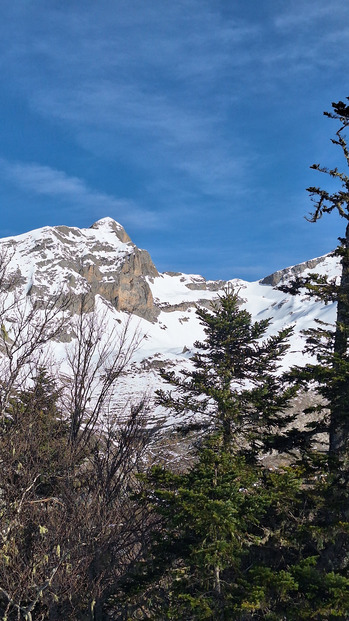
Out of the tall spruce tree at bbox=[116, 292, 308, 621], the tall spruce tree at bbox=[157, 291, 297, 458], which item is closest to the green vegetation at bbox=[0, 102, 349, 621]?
the tall spruce tree at bbox=[116, 292, 308, 621]

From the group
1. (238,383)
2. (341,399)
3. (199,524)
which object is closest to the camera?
(199,524)

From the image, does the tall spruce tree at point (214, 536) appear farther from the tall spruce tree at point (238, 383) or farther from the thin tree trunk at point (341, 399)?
the tall spruce tree at point (238, 383)

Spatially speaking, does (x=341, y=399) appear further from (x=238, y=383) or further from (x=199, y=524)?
(x=238, y=383)

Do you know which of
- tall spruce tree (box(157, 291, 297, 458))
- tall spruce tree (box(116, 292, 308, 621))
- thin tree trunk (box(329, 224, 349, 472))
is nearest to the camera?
tall spruce tree (box(116, 292, 308, 621))

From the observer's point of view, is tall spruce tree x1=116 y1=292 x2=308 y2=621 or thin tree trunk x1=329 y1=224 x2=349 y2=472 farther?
thin tree trunk x1=329 y1=224 x2=349 y2=472

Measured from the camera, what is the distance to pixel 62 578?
862cm

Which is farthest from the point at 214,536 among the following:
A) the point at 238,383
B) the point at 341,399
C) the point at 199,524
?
the point at 238,383

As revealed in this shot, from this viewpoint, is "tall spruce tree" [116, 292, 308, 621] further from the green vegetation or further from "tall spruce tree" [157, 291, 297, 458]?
"tall spruce tree" [157, 291, 297, 458]

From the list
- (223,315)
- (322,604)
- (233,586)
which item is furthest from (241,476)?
(223,315)

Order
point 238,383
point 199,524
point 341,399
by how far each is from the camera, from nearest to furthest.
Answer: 1. point 199,524
2. point 341,399
3. point 238,383

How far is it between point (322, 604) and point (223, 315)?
1024 centimetres

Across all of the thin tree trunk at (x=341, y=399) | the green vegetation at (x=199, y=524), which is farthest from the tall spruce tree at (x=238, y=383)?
the thin tree trunk at (x=341, y=399)

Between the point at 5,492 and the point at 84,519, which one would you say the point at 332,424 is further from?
the point at 5,492

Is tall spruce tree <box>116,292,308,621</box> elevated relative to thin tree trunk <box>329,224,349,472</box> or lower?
lower
